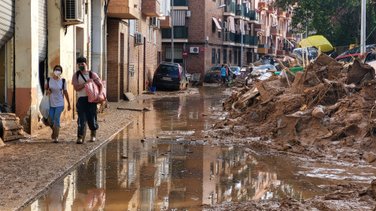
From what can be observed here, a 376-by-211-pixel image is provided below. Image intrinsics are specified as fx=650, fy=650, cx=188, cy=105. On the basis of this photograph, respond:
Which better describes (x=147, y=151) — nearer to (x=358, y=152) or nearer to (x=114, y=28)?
(x=358, y=152)

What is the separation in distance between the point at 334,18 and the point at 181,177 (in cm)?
3511

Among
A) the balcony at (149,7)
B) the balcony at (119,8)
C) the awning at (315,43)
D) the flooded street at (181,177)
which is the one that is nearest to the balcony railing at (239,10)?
the balcony at (149,7)

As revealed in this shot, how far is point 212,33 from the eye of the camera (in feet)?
204

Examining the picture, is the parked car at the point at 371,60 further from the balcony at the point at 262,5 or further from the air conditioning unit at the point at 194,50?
the balcony at the point at 262,5

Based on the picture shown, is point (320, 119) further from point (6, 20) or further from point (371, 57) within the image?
point (371, 57)

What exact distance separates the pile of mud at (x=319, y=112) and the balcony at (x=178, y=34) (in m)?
39.4

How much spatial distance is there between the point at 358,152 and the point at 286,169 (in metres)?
2.04

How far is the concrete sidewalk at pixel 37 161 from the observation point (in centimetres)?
813

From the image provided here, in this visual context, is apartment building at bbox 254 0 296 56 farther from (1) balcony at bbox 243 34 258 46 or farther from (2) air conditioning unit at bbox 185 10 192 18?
(2) air conditioning unit at bbox 185 10 192 18

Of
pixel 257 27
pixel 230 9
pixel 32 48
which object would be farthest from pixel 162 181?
pixel 257 27

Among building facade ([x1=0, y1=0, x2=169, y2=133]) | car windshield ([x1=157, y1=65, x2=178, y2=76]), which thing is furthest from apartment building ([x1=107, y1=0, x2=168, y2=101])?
building facade ([x1=0, y1=0, x2=169, y2=133])

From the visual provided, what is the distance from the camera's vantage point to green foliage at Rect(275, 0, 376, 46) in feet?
136

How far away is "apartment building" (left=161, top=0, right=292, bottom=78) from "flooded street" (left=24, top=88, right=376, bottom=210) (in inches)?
1398

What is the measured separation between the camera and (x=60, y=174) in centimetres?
954
